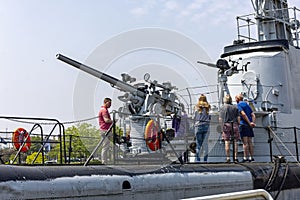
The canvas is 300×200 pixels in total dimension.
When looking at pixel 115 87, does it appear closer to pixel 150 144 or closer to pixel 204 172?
pixel 150 144

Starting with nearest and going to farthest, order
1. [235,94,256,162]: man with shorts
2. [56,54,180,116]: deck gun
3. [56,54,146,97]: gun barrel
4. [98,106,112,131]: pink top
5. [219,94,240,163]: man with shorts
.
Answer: [98,106,112,131]: pink top → [219,94,240,163]: man with shorts → [235,94,256,162]: man with shorts → [56,54,146,97]: gun barrel → [56,54,180,116]: deck gun

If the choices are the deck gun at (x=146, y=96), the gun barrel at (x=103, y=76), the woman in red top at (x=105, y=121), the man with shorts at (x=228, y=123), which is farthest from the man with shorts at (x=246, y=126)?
the woman in red top at (x=105, y=121)

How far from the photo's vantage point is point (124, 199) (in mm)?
7344

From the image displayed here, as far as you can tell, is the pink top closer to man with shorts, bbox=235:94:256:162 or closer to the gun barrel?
the gun barrel

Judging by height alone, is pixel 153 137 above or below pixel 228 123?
below

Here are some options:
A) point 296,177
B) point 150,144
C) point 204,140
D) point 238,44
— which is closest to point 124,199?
point 150,144

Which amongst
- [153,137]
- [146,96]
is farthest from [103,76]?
[153,137]

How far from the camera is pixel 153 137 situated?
10.1 m

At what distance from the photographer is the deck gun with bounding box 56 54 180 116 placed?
13336mm

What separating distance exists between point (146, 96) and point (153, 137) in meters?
3.58

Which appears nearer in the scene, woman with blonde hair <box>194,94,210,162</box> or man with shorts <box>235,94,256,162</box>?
woman with blonde hair <box>194,94,210,162</box>

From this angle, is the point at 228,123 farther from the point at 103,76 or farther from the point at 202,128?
the point at 103,76

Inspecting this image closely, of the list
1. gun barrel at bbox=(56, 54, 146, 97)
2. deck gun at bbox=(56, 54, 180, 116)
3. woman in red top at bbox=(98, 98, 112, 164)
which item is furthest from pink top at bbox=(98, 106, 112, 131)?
deck gun at bbox=(56, 54, 180, 116)

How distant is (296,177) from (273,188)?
1.25 metres
